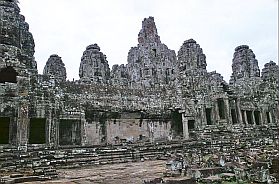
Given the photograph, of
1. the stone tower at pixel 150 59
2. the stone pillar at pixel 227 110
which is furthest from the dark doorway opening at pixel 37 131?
the stone tower at pixel 150 59

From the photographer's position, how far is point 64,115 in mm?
18266

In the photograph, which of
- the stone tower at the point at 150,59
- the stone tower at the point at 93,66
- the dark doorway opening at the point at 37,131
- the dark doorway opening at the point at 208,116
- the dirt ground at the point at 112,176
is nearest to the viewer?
the dirt ground at the point at 112,176

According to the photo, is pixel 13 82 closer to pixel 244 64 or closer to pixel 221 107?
pixel 221 107

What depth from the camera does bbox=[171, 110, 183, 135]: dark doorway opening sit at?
24953mm

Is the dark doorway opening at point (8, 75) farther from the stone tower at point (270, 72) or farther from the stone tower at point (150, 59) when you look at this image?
the stone tower at point (150, 59)

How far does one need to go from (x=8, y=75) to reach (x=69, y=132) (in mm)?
5269

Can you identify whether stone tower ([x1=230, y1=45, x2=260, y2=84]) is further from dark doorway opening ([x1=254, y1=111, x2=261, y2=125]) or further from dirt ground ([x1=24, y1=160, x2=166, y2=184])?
dirt ground ([x1=24, y1=160, x2=166, y2=184])

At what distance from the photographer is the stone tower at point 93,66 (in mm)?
37028

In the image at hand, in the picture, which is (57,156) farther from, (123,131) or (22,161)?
(123,131)

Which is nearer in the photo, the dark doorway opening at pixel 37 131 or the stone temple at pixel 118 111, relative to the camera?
the stone temple at pixel 118 111

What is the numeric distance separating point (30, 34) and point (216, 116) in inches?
736

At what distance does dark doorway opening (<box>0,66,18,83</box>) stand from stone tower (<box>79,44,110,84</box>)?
61.8ft

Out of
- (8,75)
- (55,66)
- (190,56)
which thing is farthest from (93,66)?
(8,75)

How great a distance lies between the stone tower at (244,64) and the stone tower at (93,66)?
56.8 feet
